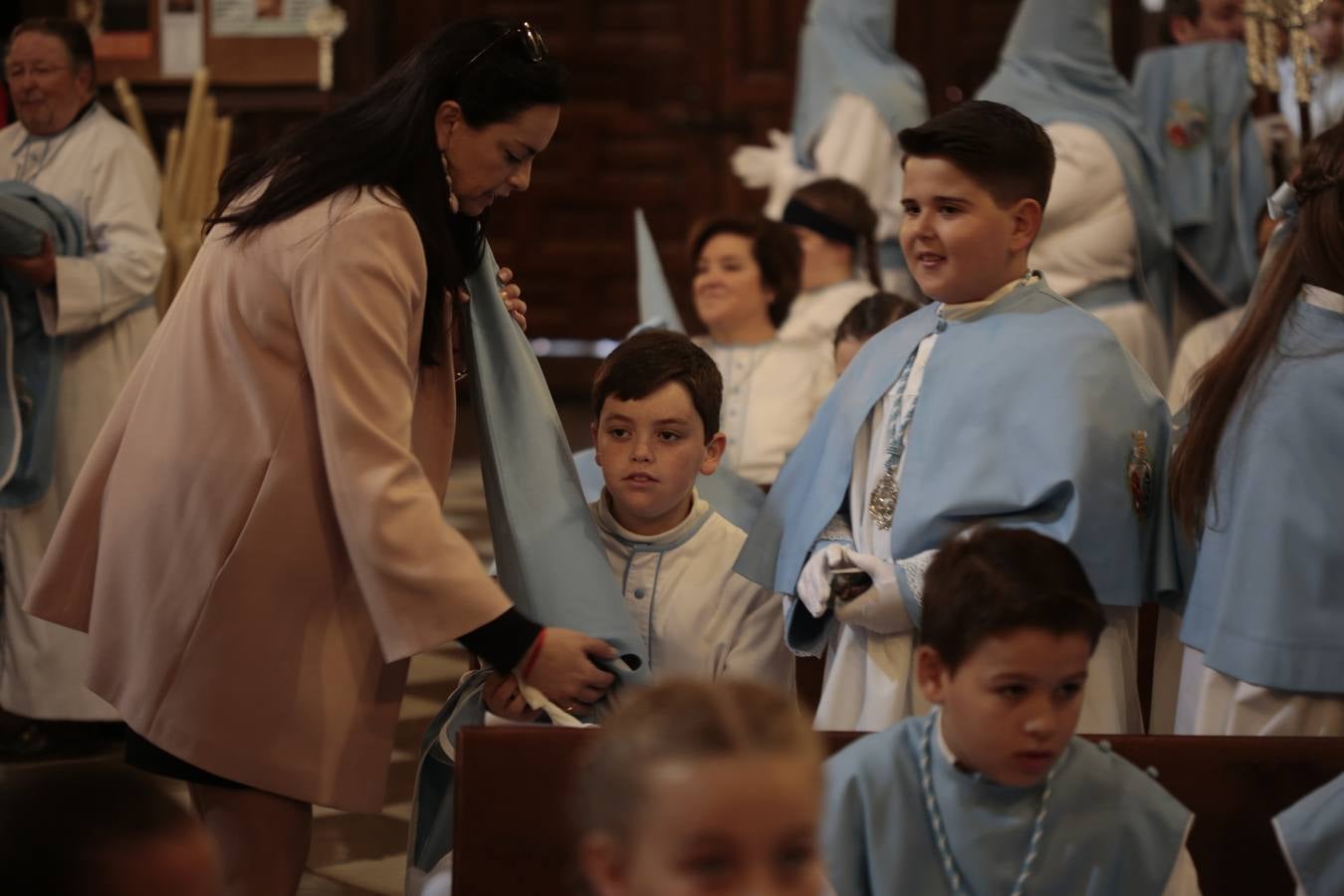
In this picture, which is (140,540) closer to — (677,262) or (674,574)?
(674,574)

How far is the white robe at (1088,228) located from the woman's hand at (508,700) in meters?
3.58

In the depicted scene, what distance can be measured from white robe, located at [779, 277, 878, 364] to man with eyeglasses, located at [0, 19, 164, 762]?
181 centimetres

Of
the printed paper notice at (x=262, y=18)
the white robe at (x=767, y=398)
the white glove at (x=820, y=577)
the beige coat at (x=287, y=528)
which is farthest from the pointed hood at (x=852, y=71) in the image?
the beige coat at (x=287, y=528)

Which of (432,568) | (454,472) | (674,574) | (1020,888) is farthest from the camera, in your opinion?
(454,472)

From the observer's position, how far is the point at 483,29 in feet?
7.97

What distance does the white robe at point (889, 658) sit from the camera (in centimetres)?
267

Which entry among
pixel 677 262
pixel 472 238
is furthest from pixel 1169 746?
pixel 677 262

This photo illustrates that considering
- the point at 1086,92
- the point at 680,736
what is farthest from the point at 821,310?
the point at 680,736

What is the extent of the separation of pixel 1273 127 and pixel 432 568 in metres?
5.12

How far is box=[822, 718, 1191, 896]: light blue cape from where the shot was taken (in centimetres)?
210

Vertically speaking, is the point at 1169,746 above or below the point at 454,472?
above

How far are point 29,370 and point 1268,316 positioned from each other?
10.6ft

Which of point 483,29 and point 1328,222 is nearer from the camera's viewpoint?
point 483,29

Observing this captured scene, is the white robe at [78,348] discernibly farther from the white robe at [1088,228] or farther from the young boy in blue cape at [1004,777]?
the young boy in blue cape at [1004,777]
